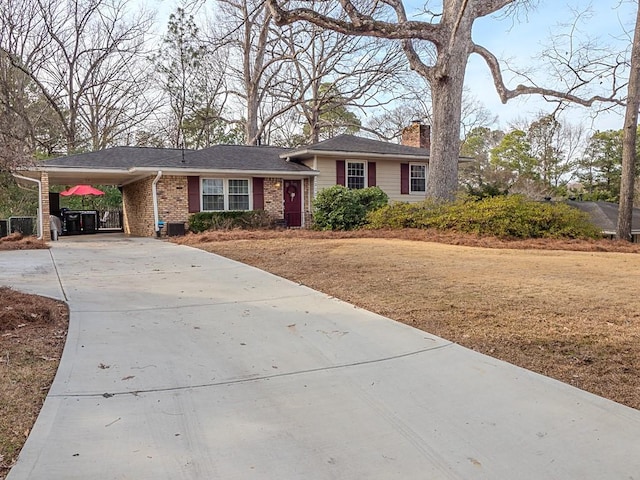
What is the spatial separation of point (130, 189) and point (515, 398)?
19725 mm

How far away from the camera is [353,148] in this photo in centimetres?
1888

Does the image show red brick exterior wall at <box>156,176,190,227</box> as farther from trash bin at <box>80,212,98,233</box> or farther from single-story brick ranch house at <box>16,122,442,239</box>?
trash bin at <box>80,212,98,233</box>

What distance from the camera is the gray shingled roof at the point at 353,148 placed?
713 inches

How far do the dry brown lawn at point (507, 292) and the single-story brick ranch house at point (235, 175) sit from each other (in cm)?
541

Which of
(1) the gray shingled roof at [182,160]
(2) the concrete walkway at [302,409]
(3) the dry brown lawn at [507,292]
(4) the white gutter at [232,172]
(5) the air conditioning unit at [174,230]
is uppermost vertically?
(1) the gray shingled roof at [182,160]

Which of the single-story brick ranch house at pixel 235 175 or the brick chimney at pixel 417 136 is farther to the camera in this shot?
the brick chimney at pixel 417 136

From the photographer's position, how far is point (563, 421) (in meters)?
2.62

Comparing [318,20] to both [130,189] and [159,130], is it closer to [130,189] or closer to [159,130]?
[130,189]

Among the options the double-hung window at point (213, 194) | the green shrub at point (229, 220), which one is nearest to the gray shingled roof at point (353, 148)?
the green shrub at point (229, 220)

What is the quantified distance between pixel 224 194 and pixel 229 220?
4.42 feet

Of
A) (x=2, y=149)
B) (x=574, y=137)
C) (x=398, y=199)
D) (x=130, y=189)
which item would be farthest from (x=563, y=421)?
(x=574, y=137)

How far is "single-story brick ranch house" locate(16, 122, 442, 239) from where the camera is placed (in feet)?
51.8

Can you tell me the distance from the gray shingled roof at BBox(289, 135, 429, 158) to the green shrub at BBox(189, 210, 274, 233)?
2.99 metres

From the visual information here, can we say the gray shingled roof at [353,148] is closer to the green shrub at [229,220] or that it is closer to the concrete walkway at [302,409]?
the green shrub at [229,220]
